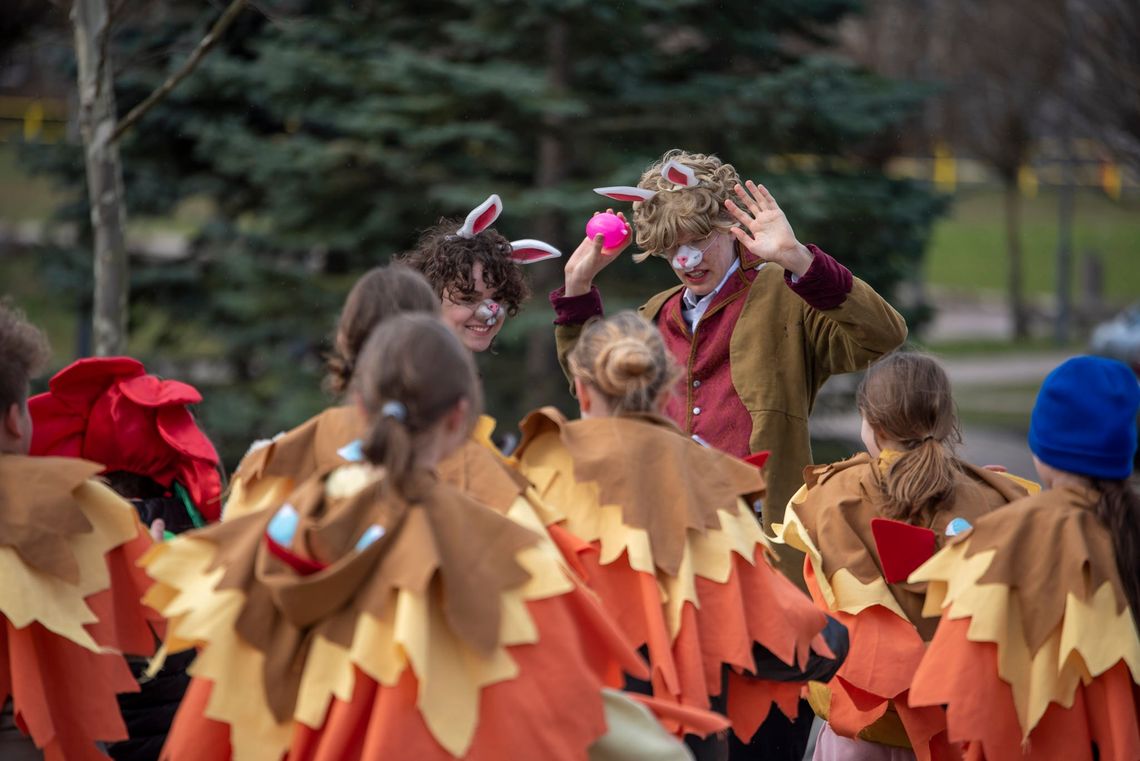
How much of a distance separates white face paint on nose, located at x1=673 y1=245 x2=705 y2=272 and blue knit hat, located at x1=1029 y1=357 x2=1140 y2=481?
45.1 inches

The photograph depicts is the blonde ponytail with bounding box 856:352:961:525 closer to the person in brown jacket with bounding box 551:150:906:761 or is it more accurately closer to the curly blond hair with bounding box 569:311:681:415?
the person in brown jacket with bounding box 551:150:906:761

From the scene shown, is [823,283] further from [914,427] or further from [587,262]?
[587,262]

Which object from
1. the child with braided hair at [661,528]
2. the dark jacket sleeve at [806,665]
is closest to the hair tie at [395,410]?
the child with braided hair at [661,528]

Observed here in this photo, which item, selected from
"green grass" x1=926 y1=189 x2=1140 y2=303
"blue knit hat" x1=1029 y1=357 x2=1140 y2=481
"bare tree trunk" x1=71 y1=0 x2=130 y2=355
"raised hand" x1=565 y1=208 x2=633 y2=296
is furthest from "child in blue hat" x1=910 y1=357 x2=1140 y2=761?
"green grass" x1=926 y1=189 x2=1140 y2=303

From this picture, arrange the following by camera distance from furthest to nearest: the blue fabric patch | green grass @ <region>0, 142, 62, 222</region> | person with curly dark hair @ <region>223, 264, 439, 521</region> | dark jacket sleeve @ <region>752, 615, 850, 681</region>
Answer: green grass @ <region>0, 142, 62, 222</region>, dark jacket sleeve @ <region>752, 615, 850, 681</region>, person with curly dark hair @ <region>223, 264, 439, 521</region>, the blue fabric patch

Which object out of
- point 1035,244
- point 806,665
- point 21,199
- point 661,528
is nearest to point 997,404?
point 806,665

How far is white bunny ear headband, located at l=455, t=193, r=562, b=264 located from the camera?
14.3ft

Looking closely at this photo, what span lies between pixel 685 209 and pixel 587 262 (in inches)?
13.7

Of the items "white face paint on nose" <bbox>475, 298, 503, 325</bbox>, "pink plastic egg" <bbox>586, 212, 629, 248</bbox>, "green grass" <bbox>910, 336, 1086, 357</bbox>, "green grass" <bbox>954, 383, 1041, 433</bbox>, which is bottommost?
"green grass" <bbox>910, 336, 1086, 357</bbox>

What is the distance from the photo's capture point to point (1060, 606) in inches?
141

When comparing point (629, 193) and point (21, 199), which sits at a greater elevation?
point (629, 193)

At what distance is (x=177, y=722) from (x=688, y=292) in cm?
223

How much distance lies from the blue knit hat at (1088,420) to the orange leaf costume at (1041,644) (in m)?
0.08

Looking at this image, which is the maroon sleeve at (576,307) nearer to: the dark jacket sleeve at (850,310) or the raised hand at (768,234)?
the raised hand at (768,234)
